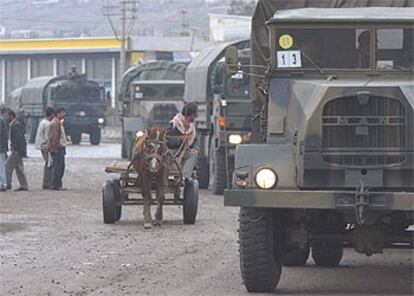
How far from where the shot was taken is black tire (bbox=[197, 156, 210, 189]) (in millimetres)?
26438

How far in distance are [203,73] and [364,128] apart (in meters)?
15.7

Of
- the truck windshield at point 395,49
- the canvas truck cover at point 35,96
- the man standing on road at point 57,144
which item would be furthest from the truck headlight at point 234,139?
the canvas truck cover at point 35,96

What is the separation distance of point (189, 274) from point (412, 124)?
2.98 meters

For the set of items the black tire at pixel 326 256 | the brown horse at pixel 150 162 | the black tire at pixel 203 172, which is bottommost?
the black tire at pixel 203 172

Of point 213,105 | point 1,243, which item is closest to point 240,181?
point 1,243

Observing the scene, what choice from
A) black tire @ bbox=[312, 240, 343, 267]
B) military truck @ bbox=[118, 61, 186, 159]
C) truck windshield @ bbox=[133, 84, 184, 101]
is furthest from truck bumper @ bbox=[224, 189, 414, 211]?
truck windshield @ bbox=[133, 84, 184, 101]

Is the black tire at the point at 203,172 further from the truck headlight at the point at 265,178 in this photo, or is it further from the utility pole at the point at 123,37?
the utility pole at the point at 123,37

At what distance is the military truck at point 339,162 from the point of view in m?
11.2

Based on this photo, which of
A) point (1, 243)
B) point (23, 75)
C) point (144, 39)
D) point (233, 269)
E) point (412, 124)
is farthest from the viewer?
point (23, 75)

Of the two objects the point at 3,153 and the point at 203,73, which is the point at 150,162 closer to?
the point at 3,153

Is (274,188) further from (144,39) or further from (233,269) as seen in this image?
(144,39)

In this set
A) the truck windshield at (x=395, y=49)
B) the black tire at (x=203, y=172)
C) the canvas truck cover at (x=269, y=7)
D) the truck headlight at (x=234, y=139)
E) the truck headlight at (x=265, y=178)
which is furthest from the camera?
the black tire at (x=203, y=172)

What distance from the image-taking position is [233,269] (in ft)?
44.0

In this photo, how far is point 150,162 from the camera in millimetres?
17109
